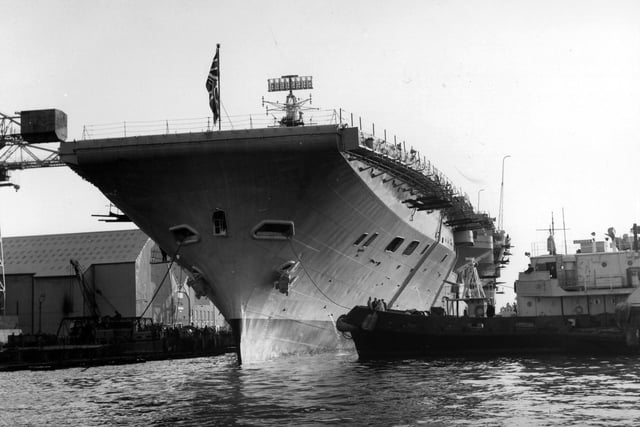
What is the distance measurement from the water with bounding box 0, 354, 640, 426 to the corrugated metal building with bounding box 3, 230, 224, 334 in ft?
85.5

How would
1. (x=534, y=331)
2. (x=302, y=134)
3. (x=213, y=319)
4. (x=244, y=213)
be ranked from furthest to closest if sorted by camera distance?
(x=213, y=319) < (x=534, y=331) < (x=244, y=213) < (x=302, y=134)

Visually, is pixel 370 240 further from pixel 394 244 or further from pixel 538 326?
pixel 538 326

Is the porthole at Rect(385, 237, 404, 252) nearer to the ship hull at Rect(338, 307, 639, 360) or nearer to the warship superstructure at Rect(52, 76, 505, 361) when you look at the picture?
the warship superstructure at Rect(52, 76, 505, 361)

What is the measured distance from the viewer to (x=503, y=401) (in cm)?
1662

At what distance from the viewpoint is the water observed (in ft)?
48.9

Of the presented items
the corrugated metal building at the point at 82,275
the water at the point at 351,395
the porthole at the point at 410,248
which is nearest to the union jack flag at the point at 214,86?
the water at the point at 351,395

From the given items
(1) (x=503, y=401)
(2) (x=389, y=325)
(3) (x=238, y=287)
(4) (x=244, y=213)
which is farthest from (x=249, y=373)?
(1) (x=503, y=401)

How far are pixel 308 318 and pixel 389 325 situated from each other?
3124 mm

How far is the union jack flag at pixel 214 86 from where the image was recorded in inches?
1042

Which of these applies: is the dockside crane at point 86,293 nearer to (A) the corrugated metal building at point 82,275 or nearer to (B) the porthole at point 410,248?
(A) the corrugated metal building at point 82,275

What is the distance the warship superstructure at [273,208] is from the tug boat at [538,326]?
2.17 m

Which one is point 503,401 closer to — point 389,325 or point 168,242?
point 389,325

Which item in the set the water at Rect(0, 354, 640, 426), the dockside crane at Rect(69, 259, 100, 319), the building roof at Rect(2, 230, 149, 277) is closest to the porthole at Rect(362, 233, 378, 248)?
the water at Rect(0, 354, 640, 426)

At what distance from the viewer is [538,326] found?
31.1m
